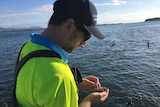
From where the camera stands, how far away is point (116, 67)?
24.9 metres

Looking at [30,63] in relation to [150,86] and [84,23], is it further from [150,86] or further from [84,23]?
[150,86]

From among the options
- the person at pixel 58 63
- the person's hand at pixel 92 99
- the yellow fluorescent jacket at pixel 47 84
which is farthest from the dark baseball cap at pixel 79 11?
the person's hand at pixel 92 99

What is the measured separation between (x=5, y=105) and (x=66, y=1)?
13.0 m

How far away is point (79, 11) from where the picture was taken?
247 cm

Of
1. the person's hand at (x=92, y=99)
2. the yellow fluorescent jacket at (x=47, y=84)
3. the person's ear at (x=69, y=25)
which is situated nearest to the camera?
the yellow fluorescent jacket at (x=47, y=84)

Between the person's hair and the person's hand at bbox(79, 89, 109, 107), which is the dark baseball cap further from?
the person's hand at bbox(79, 89, 109, 107)

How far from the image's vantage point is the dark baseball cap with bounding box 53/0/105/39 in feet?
8.09

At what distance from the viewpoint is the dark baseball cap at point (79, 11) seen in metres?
2.47

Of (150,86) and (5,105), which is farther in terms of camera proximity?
(150,86)

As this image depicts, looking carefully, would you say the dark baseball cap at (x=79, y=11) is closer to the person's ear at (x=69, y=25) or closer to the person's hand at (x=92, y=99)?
the person's ear at (x=69, y=25)

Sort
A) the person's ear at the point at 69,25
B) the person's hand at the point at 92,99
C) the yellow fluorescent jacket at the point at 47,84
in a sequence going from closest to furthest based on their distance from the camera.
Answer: the yellow fluorescent jacket at the point at 47,84 → the person's ear at the point at 69,25 → the person's hand at the point at 92,99

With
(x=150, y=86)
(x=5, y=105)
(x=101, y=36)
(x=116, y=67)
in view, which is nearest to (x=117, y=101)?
(x=150, y=86)

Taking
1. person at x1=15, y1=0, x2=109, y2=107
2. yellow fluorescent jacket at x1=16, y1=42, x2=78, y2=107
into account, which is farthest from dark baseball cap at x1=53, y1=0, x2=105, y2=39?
yellow fluorescent jacket at x1=16, y1=42, x2=78, y2=107

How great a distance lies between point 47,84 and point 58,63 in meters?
0.22
